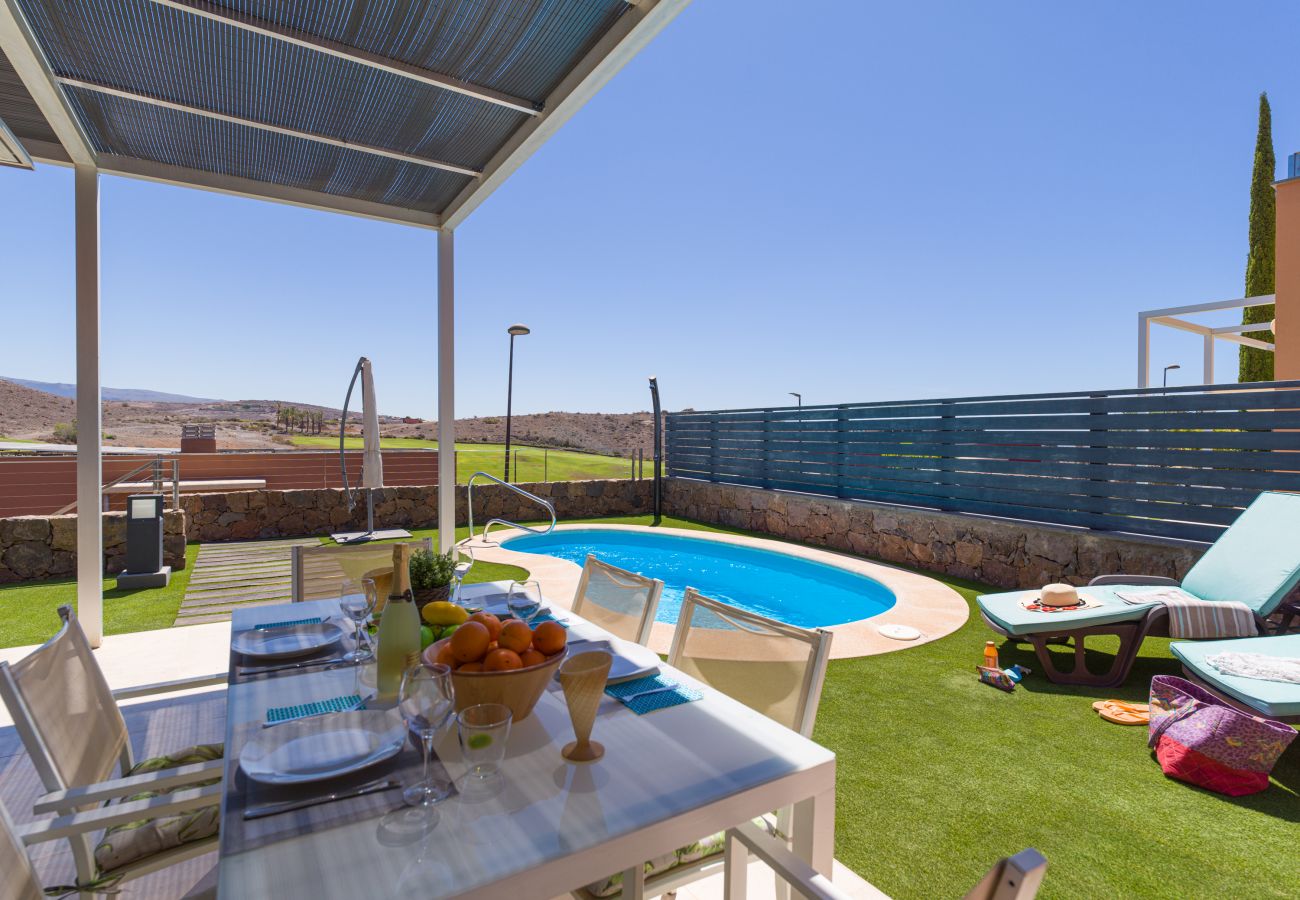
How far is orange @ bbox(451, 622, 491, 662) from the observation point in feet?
3.94

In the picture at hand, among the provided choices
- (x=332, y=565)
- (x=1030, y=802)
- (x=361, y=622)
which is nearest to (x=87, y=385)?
(x=332, y=565)

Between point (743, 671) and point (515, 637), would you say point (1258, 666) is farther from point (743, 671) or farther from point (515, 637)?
point (515, 637)

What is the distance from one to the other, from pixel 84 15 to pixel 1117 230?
74.9ft

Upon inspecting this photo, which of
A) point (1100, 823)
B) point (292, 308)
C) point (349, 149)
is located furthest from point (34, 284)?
point (1100, 823)

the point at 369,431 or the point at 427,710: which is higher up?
the point at 369,431

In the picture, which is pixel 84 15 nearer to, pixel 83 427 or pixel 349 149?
pixel 349 149

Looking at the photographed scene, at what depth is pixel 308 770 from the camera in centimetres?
110

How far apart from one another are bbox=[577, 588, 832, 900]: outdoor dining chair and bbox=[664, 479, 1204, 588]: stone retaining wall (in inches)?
177

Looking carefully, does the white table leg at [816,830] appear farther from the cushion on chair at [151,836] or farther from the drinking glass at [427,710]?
the cushion on chair at [151,836]

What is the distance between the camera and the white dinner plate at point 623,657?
5.10 feet

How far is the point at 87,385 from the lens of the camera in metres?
3.66

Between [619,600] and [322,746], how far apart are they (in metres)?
1.31

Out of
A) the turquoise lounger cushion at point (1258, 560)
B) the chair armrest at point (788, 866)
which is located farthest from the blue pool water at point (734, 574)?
the chair armrest at point (788, 866)

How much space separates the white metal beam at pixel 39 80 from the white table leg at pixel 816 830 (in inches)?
145
